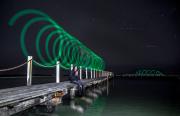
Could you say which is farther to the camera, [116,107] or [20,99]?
[116,107]

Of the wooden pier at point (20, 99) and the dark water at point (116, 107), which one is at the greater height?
the wooden pier at point (20, 99)

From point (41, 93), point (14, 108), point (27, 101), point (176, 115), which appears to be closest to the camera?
point (14, 108)

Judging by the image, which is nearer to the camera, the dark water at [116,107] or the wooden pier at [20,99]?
the wooden pier at [20,99]

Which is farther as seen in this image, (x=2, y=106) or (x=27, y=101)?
(x=27, y=101)

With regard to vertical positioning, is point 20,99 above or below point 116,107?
above

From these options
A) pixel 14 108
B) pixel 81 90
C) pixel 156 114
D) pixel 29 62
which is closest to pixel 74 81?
pixel 81 90

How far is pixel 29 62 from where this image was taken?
15.9 meters

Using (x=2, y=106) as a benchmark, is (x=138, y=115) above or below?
below

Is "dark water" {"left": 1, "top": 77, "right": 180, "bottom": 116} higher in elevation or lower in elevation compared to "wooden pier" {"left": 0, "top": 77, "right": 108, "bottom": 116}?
lower

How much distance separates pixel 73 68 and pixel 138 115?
33.7ft

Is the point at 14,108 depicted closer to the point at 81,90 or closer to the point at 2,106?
the point at 2,106

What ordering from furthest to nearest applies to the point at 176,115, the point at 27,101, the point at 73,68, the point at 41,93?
the point at 73,68 → the point at 176,115 → the point at 41,93 → the point at 27,101

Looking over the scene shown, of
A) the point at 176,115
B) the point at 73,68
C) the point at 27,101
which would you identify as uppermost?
the point at 73,68

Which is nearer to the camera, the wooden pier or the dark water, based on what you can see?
the wooden pier
